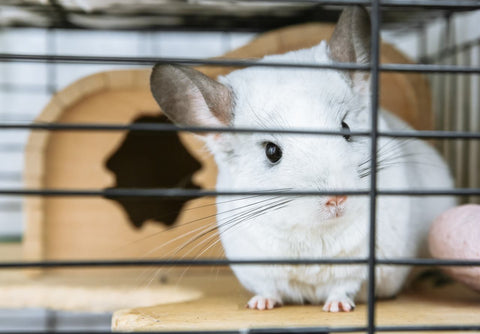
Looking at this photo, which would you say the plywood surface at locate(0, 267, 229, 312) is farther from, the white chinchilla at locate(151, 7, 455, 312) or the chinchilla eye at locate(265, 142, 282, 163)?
the chinchilla eye at locate(265, 142, 282, 163)

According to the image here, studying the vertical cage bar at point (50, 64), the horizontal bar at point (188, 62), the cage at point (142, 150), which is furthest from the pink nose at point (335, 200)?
the vertical cage bar at point (50, 64)

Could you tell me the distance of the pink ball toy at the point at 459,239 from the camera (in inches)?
45.1

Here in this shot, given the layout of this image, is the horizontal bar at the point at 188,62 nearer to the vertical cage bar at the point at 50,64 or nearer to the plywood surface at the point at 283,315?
the plywood surface at the point at 283,315

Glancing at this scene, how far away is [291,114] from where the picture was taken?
108 centimetres

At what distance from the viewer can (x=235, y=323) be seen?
101cm

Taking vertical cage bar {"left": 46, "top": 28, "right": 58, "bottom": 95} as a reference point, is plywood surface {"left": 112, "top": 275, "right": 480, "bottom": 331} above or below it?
below

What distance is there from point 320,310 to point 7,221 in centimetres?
205

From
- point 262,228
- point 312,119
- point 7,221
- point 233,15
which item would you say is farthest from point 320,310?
point 7,221

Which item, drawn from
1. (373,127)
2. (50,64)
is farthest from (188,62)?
(50,64)

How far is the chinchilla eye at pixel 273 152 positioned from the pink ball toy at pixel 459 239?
46 centimetres

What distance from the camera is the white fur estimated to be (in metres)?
1.05

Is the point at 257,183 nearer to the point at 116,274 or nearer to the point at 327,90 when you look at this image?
the point at 327,90

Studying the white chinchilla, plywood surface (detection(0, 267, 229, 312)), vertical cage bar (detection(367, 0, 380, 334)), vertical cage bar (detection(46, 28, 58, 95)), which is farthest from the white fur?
vertical cage bar (detection(46, 28, 58, 95))

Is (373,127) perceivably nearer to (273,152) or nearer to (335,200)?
(335,200)
